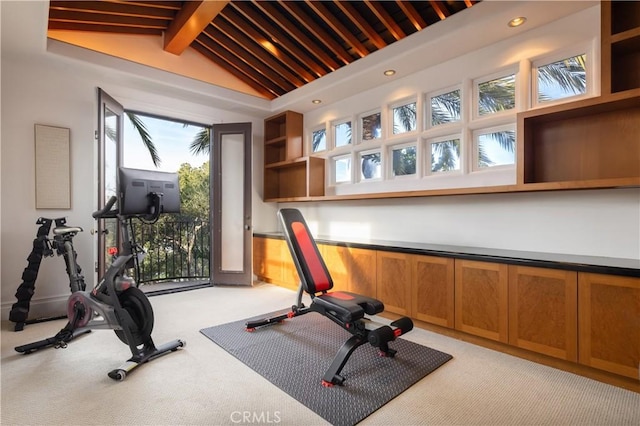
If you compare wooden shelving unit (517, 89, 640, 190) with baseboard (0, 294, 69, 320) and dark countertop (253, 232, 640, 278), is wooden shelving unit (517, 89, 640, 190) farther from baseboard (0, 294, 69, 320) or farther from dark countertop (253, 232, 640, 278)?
baseboard (0, 294, 69, 320)

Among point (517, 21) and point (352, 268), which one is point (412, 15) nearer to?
point (517, 21)

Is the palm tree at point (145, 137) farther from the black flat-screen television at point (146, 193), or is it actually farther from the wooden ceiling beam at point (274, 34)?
the black flat-screen television at point (146, 193)

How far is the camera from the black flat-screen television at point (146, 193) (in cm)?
244

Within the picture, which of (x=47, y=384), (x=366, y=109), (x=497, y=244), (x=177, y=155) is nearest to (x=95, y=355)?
(x=47, y=384)

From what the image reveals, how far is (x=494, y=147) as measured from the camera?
10.4 feet

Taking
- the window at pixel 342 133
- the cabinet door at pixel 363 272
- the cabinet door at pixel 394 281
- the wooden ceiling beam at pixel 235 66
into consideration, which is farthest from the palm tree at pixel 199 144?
the cabinet door at pixel 394 281

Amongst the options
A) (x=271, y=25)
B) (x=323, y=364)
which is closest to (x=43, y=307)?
(x=323, y=364)

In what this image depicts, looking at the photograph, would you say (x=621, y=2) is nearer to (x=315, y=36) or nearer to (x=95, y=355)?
(x=315, y=36)

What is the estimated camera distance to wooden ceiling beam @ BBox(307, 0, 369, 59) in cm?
341

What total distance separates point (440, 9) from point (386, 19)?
1.78ft

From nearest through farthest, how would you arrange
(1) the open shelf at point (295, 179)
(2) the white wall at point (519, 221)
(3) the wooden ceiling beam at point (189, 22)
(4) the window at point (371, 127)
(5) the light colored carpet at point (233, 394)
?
1. (5) the light colored carpet at point (233, 394)
2. (2) the white wall at point (519, 221)
3. (3) the wooden ceiling beam at point (189, 22)
4. (4) the window at point (371, 127)
5. (1) the open shelf at point (295, 179)

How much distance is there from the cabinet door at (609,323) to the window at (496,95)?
1803 millimetres

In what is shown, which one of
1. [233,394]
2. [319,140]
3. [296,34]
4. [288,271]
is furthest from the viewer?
[319,140]

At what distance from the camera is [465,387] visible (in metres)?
2.06
